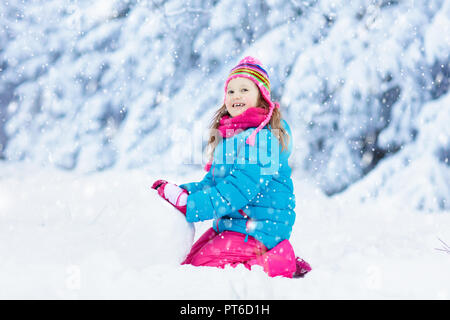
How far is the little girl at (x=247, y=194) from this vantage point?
2.57 metres

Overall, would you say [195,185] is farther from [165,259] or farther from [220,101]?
[220,101]

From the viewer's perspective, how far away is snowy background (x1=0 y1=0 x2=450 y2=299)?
450cm

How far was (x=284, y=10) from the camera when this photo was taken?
529 cm

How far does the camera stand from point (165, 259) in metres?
2.44

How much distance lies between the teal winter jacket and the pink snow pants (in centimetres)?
5

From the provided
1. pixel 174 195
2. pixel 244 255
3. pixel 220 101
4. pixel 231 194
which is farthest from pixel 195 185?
pixel 220 101

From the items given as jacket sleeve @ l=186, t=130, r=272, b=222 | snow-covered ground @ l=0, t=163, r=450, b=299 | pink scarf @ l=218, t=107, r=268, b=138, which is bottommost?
snow-covered ground @ l=0, t=163, r=450, b=299

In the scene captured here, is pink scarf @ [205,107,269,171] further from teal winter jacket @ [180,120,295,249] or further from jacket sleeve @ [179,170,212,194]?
jacket sleeve @ [179,170,212,194]

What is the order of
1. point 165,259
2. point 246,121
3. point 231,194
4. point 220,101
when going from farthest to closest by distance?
point 220,101 → point 246,121 → point 231,194 → point 165,259

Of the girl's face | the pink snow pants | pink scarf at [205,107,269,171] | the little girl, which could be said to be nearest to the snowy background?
the pink snow pants

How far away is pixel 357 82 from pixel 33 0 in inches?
183

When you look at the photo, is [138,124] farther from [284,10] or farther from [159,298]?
[159,298]

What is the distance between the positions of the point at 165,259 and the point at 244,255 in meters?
0.53
